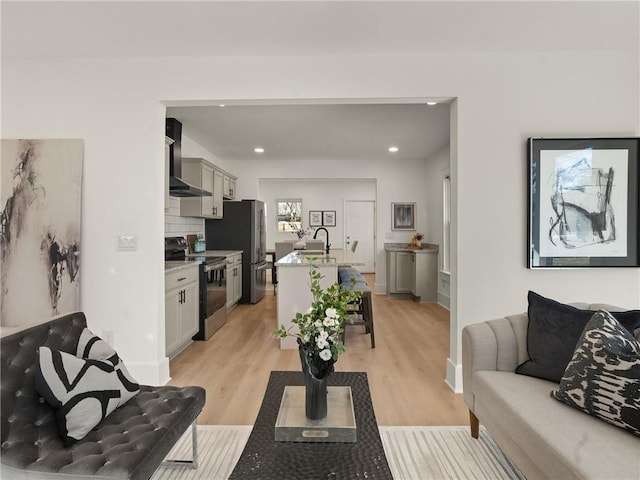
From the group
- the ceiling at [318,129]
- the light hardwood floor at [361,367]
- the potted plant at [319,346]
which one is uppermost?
the ceiling at [318,129]

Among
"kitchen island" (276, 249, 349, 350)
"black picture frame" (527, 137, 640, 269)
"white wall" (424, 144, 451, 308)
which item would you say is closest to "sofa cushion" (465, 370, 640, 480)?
"black picture frame" (527, 137, 640, 269)

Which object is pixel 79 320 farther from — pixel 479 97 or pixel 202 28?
pixel 479 97

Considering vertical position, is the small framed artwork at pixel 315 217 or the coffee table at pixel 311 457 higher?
the small framed artwork at pixel 315 217

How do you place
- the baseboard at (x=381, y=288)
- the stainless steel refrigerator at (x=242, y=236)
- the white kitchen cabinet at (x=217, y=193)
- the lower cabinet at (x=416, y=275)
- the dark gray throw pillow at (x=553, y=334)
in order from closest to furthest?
the dark gray throw pillow at (x=553, y=334), the white kitchen cabinet at (x=217, y=193), the stainless steel refrigerator at (x=242, y=236), the lower cabinet at (x=416, y=275), the baseboard at (x=381, y=288)

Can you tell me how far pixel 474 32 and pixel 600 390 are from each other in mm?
2271

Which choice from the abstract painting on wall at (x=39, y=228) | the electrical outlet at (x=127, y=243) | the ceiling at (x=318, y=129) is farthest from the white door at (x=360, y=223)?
the abstract painting on wall at (x=39, y=228)

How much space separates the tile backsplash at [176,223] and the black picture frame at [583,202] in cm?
389

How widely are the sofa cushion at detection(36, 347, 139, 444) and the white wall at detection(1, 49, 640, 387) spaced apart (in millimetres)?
1293

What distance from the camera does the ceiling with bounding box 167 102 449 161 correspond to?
3957mm

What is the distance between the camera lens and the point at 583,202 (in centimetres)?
265

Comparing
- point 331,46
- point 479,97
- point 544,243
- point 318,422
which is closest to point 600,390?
point 318,422

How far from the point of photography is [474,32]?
2.41 m

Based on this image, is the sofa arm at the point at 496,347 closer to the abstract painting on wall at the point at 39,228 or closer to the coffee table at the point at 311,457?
the coffee table at the point at 311,457

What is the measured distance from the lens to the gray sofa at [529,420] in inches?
47.7
